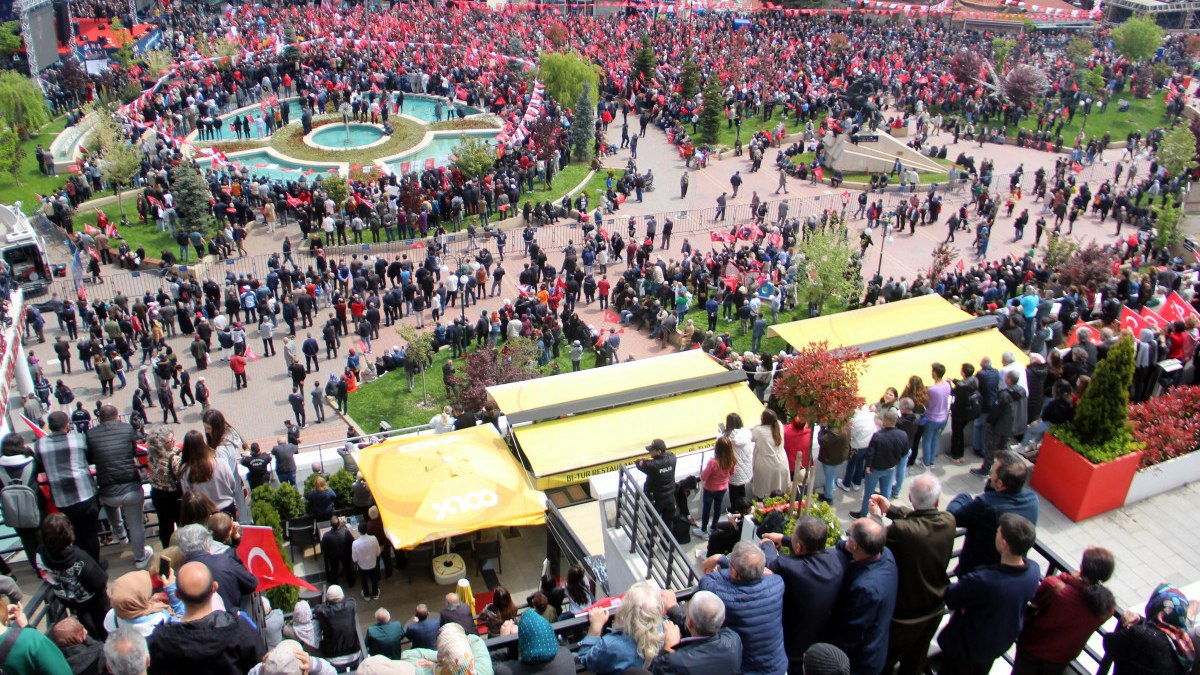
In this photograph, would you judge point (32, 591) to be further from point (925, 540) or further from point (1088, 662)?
point (1088, 662)

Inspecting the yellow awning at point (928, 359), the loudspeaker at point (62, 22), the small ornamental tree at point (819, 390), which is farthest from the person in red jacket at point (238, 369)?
the loudspeaker at point (62, 22)

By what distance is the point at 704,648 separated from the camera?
5.85m

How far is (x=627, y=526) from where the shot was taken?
33.4 ft

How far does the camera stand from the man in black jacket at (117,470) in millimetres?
9469

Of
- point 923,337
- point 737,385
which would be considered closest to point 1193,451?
point 923,337

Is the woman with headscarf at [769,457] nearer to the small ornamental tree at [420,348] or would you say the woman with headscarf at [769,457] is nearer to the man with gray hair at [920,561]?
the man with gray hair at [920,561]

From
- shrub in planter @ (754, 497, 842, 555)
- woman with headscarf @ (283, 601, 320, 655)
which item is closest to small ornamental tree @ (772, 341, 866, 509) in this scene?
shrub in planter @ (754, 497, 842, 555)

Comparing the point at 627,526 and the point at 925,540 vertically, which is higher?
the point at 925,540

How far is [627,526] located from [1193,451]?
6.87m

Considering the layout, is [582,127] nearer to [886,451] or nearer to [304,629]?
[886,451]

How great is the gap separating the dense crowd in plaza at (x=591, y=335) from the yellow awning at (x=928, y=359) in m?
0.22

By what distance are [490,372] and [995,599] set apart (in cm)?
1348

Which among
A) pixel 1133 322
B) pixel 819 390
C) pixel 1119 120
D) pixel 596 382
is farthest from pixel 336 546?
pixel 1119 120

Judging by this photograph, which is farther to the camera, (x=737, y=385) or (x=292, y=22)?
(x=292, y=22)
